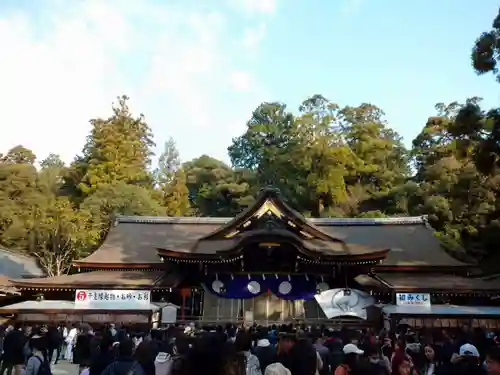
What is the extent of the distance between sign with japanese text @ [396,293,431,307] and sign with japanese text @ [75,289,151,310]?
8088mm

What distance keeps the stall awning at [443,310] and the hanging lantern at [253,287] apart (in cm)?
451

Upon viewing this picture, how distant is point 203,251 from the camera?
20.1m

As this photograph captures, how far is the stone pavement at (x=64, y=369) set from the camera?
13562 mm

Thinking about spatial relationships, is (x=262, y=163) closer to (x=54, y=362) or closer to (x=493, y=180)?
(x=493, y=180)

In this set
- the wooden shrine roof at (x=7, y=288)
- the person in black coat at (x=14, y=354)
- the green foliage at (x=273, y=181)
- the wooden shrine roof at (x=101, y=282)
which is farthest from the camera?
the green foliage at (x=273, y=181)

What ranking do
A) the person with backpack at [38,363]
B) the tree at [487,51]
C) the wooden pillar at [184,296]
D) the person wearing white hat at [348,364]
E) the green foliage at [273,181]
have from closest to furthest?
1. the person wearing white hat at [348,364]
2. the person with backpack at [38,363]
3. the tree at [487,51]
4. the wooden pillar at [184,296]
5. the green foliage at [273,181]

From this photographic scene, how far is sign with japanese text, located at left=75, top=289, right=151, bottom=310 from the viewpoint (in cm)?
1745

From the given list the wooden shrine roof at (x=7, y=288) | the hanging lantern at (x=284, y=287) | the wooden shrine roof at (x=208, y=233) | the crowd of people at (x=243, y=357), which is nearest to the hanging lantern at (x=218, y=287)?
the wooden shrine roof at (x=208, y=233)

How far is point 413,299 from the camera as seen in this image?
685 inches

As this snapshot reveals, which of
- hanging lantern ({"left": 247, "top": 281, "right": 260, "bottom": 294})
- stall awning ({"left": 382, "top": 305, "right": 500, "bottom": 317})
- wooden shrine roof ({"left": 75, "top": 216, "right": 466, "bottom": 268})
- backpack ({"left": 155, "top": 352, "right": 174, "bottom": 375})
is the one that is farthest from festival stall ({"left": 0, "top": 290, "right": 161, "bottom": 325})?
backpack ({"left": 155, "top": 352, "right": 174, "bottom": 375})

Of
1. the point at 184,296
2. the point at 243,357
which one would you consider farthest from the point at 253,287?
the point at 243,357

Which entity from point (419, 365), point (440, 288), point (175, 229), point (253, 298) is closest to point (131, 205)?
point (175, 229)

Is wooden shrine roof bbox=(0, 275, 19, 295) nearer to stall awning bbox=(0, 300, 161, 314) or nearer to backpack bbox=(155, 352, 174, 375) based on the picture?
stall awning bbox=(0, 300, 161, 314)

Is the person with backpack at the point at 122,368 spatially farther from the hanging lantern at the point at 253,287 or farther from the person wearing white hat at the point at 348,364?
the hanging lantern at the point at 253,287
